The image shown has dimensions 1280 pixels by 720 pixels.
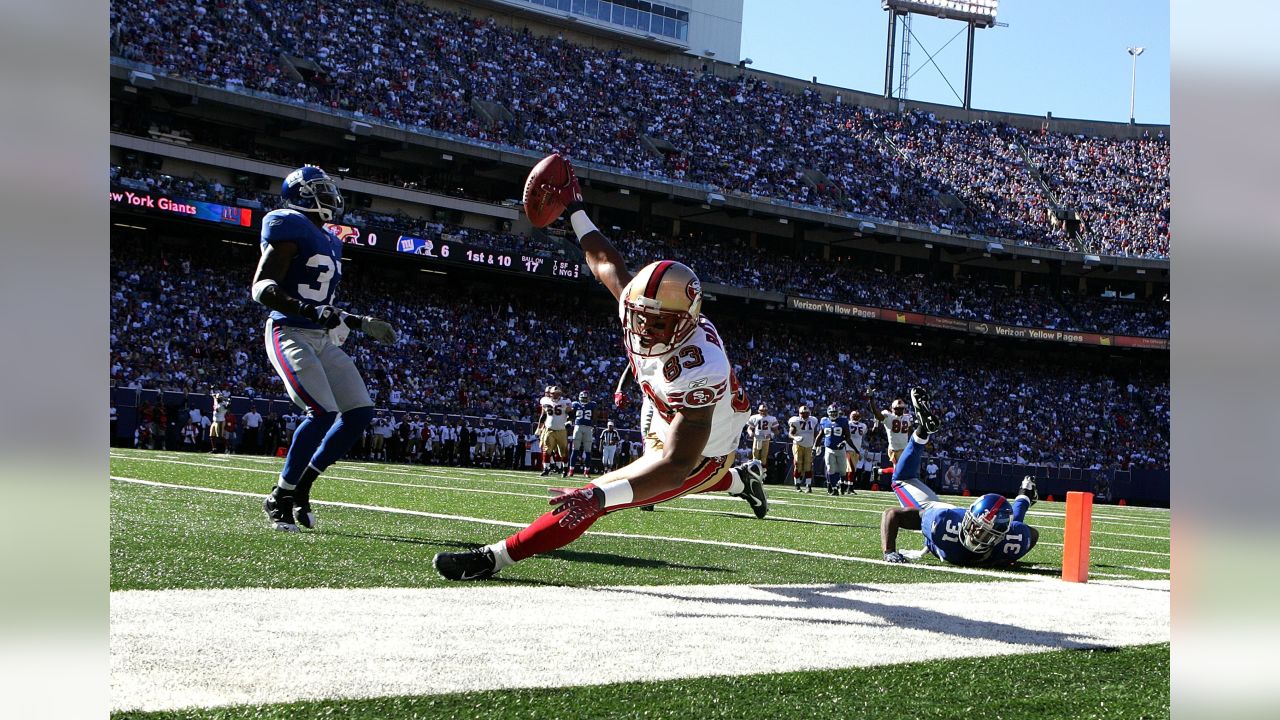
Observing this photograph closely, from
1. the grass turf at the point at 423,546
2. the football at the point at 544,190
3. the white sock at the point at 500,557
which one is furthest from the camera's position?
the football at the point at 544,190

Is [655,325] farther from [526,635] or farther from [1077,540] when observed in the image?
[1077,540]

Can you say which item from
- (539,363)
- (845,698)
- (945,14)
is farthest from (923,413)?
(945,14)

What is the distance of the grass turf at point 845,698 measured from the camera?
2230 mm

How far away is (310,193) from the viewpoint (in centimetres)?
641

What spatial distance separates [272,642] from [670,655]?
1.05 metres

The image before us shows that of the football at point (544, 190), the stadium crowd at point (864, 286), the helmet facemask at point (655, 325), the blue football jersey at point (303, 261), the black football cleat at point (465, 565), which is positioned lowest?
the black football cleat at point (465, 565)

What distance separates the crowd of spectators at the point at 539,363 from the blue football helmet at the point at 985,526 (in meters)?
16.4

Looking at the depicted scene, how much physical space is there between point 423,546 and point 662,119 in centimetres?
3406

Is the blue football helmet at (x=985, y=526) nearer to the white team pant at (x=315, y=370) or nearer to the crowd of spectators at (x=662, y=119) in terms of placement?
the white team pant at (x=315, y=370)

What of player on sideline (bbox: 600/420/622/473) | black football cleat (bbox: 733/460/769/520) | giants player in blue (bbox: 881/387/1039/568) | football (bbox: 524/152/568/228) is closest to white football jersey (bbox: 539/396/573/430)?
player on sideline (bbox: 600/420/622/473)

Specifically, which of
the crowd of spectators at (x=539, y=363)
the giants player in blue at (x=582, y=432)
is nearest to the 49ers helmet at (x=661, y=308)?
the crowd of spectators at (x=539, y=363)
